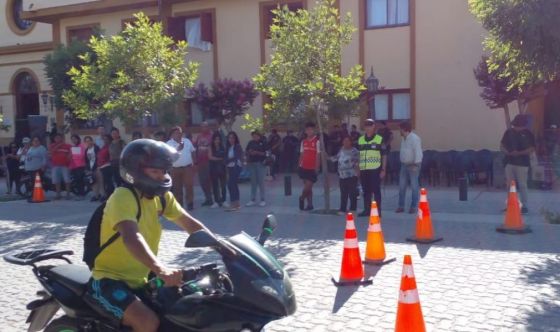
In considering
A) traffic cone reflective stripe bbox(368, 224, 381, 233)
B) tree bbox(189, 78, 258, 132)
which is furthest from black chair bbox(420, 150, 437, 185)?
traffic cone reflective stripe bbox(368, 224, 381, 233)

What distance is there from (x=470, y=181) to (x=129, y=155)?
1318 cm

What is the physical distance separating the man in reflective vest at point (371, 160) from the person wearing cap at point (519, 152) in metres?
2.18

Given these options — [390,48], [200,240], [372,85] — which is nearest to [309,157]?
[372,85]

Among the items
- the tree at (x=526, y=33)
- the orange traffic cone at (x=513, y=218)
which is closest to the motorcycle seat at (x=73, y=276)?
the orange traffic cone at (x=513, y=218)

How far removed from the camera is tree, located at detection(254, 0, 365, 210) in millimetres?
11219

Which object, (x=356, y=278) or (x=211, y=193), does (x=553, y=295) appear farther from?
(x=211, y=193)

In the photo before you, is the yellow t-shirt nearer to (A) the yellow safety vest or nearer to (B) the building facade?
(A) the yellow safety vest

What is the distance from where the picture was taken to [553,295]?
593 centimetres

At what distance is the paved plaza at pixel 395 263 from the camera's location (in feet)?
17.7

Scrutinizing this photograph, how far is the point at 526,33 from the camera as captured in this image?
31.9 ft

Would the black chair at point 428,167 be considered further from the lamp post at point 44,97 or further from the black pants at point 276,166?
the lamp post at point 44,97

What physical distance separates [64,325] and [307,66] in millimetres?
8254

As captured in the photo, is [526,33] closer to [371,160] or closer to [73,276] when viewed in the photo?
[371,160]

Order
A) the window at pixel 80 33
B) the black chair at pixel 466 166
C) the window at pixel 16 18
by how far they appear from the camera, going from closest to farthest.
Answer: the black chair at pixel 466 166, the window at pixel 80 33, the window at pixel 16 18
